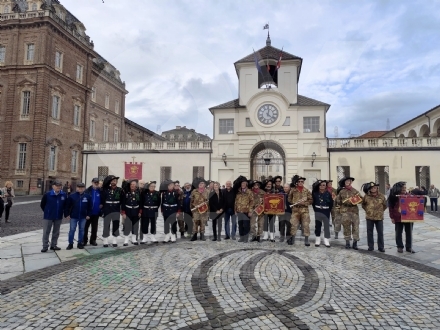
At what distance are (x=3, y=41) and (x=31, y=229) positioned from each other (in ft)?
96.2

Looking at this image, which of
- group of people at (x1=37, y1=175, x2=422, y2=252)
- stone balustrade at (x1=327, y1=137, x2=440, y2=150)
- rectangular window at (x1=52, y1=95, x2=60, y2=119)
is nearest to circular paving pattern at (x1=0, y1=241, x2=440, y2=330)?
group of people at (x1=37, y1=175, x2=422, y2=252)

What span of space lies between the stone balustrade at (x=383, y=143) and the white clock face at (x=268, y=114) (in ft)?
15.9

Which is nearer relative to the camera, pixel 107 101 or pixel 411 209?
pixel 411 209

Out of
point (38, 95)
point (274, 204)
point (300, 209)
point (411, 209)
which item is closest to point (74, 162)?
point (38, 95)

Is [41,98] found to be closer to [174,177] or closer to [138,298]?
[174,177]

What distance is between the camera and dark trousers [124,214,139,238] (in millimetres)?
9530

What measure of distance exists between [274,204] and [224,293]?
212 inches

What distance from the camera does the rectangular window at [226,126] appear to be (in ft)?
88.2

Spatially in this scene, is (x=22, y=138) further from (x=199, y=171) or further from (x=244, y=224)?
(x=244, y=224)

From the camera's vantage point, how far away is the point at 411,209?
859 centimetres

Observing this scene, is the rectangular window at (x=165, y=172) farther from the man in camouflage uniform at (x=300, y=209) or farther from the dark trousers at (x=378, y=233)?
the dark trousers at (x=378, y=233)

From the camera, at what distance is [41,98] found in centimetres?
3070

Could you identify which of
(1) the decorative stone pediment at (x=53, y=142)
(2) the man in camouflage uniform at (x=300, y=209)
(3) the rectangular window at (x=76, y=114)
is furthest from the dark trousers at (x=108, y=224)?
(3) the rectangular window at (x=76, y=114)

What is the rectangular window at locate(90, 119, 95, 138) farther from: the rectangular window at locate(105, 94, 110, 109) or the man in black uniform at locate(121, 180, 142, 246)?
the man in black uniform at locate(121, 180, 142, 246)
